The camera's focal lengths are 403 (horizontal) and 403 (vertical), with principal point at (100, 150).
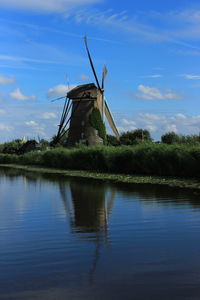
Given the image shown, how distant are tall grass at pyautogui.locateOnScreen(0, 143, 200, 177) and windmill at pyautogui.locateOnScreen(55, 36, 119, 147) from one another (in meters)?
4.96

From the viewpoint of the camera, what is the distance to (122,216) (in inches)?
440

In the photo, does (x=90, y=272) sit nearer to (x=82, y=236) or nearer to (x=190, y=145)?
(x=82, y=236)

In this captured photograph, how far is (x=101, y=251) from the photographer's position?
7.17 m

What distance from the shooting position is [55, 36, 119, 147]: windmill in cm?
4647

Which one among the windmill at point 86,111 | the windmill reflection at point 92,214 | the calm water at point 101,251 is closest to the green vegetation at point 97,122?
the windmill at point 86,111

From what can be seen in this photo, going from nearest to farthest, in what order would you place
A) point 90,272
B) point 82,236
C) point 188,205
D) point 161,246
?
point 90,272 < point 161,246 < point 82,236 < point 188,205

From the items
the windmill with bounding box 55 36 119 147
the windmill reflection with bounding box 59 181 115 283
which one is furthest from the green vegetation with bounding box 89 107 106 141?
the windmill reflection with bounding box 59 181 115 283

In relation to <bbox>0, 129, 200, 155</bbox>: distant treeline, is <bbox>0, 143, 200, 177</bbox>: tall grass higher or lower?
lower

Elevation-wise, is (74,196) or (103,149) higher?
(103,149)

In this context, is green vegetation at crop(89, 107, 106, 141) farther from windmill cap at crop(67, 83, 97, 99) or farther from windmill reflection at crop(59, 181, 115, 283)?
windmill reflection at crop(59, 181, 115, 283)

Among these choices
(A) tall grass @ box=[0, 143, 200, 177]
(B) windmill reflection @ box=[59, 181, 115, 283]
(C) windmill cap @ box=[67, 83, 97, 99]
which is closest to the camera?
(B) windmill reflection @ box=[59, 181, 115, 283]

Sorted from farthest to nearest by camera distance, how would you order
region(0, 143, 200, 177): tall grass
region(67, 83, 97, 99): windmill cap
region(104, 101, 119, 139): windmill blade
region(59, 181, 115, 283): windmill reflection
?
1. region(104, 101, 119, 139): windmill blade
2. region(67, 83, 97, 99): windmill cap
3. region(0, 143, 200, 177): tall grass
4. region(59, 181, 115, 283): windmill reflection

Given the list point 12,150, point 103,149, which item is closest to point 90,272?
point 103,149

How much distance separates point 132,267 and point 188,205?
701 centimetres
